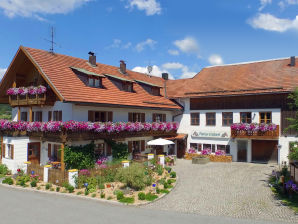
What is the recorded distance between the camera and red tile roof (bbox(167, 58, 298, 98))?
24.8 meters

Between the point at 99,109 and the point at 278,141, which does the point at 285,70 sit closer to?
the point at 278,141

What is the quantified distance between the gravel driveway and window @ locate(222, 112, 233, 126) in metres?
6.12

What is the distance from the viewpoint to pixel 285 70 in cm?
2633

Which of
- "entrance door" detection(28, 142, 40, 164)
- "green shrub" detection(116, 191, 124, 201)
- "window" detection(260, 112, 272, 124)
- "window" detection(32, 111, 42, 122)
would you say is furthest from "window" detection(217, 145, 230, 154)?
"window" detection(32, 111, 42, 122)

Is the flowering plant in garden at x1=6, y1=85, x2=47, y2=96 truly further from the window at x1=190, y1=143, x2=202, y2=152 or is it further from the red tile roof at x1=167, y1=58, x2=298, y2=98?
the window at x1=190, y1=143, x2=202, y2=152

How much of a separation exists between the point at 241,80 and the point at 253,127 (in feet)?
20.4

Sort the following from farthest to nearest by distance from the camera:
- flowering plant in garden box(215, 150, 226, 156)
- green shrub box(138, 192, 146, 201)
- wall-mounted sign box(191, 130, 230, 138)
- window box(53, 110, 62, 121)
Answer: wall-mounted sign box(191, 130, 230, 138) → flowering plant in garden box(215, 150, 226, 156) → window box(53, 110, 62, 121) → green shrub box(138, 192, 146, 201)

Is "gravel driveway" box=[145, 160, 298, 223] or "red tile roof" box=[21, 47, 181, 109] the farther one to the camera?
"red tile roof" box=[21, 47, 181, 109]

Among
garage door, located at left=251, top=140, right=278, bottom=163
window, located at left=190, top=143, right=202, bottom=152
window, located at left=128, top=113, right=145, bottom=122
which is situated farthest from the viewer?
window, located at left=190, top=143, right=202, bottom=152

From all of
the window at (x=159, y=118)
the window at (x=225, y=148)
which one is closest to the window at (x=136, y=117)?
the window at (x=159, y=118)

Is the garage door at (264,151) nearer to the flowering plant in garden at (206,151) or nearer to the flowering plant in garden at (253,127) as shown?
the flowering plant in garden at (253,127)

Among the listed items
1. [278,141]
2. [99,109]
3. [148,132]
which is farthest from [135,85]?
[278,141]

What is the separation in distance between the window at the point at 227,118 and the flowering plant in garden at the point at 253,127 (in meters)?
1.81

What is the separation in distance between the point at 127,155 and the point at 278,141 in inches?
556
